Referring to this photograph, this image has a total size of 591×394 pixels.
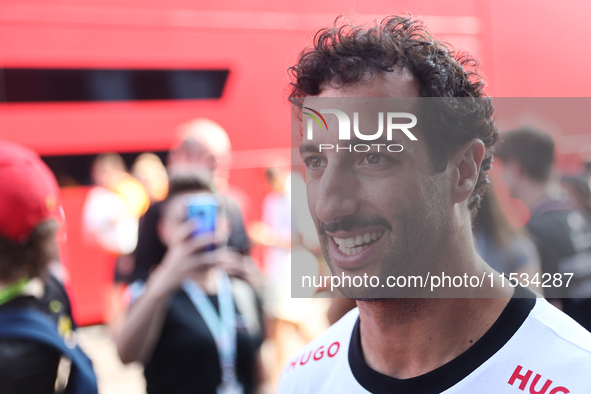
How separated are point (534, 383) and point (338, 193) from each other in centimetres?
53

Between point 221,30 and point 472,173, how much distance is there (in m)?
6.53

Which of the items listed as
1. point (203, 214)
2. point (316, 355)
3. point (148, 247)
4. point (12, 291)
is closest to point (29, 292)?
point (12, 291)

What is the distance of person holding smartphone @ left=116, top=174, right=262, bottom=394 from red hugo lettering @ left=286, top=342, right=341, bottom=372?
2.68 ft

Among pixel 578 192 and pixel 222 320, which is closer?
pixel 222 320

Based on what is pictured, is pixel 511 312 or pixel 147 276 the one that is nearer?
pixel 511 312

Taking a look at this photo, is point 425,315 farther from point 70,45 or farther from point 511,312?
point 70,45

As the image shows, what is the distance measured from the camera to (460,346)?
1006 mm

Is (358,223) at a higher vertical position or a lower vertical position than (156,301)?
higher

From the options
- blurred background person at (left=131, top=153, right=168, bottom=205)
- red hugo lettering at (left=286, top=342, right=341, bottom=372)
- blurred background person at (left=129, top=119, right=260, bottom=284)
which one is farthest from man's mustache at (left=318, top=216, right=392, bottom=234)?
blurred background person at (left=131, top=153, right=168, bottom=205)

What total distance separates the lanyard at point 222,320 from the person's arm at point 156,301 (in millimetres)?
154

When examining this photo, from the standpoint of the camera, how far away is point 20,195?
5.46ft

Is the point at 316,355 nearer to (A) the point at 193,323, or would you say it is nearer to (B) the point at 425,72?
(B) the point at 425,72

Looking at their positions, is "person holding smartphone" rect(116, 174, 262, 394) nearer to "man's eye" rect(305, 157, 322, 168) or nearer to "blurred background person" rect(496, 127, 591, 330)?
"man's eye" rect(305, 157, 322, 168)

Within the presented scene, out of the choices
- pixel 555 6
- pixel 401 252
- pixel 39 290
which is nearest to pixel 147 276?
pixel 39 290
